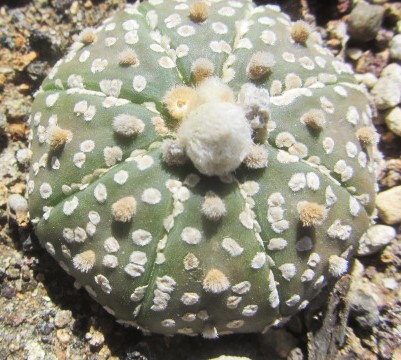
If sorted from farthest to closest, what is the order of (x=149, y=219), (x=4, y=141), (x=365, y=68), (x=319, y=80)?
1. (x=365, y=68)
2. (x=4, y=141)
3. (x=319, y=80)
4. (x=149, y=219)

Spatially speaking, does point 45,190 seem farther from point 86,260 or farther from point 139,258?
point 139,258

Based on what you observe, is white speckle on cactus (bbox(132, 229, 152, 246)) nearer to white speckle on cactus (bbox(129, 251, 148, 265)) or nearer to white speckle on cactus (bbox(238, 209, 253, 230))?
white speckle on cactus (bbox(129, 251, 148, 265))

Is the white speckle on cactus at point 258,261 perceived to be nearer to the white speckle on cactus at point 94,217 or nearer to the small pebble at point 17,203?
the white speckle on cactus at point 94,217

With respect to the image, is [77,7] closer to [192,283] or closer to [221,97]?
[221,97]

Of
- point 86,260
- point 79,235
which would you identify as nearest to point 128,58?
point 79,235

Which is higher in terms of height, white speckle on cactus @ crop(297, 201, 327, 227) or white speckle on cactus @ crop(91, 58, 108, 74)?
white speckle on cactus @ crop(91, 58, 108, 74)

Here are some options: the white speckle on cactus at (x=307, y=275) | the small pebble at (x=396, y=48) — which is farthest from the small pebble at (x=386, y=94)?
the white speckle on cactus at (x=307, y=275)

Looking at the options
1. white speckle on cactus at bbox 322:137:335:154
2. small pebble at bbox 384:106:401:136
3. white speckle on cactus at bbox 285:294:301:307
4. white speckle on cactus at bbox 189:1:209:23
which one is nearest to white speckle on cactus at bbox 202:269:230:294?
white speckle on cactus at bbox 285:294:301:307

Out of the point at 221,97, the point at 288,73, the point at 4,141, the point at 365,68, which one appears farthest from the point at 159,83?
the point at 365,68
